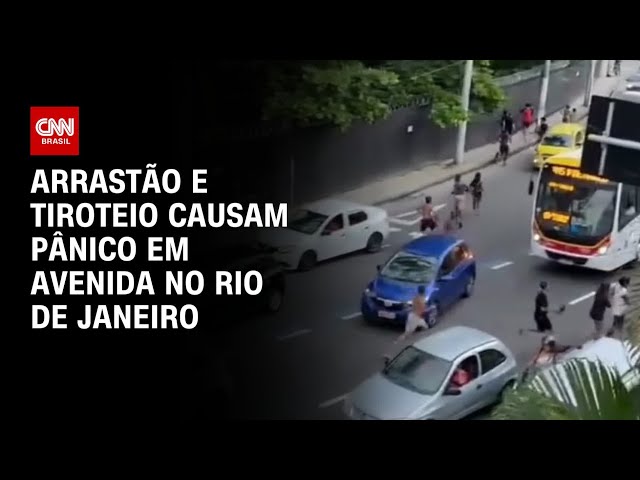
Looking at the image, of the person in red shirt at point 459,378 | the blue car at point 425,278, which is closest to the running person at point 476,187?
the blue car at point 425,278

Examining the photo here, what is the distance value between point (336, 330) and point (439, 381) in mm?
637

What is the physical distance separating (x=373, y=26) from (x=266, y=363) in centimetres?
194

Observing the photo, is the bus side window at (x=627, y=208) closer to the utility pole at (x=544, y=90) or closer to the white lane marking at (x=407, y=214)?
the utility pole at (x=544, y=90)

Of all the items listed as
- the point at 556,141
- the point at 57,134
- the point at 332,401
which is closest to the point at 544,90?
the point at 556,141

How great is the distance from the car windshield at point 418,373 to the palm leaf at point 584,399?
1870 mm

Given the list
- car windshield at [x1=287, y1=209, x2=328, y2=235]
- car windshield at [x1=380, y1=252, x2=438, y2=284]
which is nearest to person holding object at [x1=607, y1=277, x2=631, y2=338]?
car windshield at [x1=380, y1=252, x2=438, y2=284]

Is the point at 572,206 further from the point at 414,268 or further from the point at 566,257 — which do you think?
the point at 414,268

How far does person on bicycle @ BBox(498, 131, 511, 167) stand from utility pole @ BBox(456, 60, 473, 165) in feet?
0.70

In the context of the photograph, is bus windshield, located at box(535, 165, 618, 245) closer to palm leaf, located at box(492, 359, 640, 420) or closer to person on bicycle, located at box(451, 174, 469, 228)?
person on bicycle, located at box(451, 174, 469, 228)

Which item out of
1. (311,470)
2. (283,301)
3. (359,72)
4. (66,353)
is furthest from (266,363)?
(359,72)

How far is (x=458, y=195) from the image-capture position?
6.02 m

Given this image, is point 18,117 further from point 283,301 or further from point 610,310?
point 610,310

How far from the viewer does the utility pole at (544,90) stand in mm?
5820

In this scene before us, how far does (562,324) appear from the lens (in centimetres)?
598
